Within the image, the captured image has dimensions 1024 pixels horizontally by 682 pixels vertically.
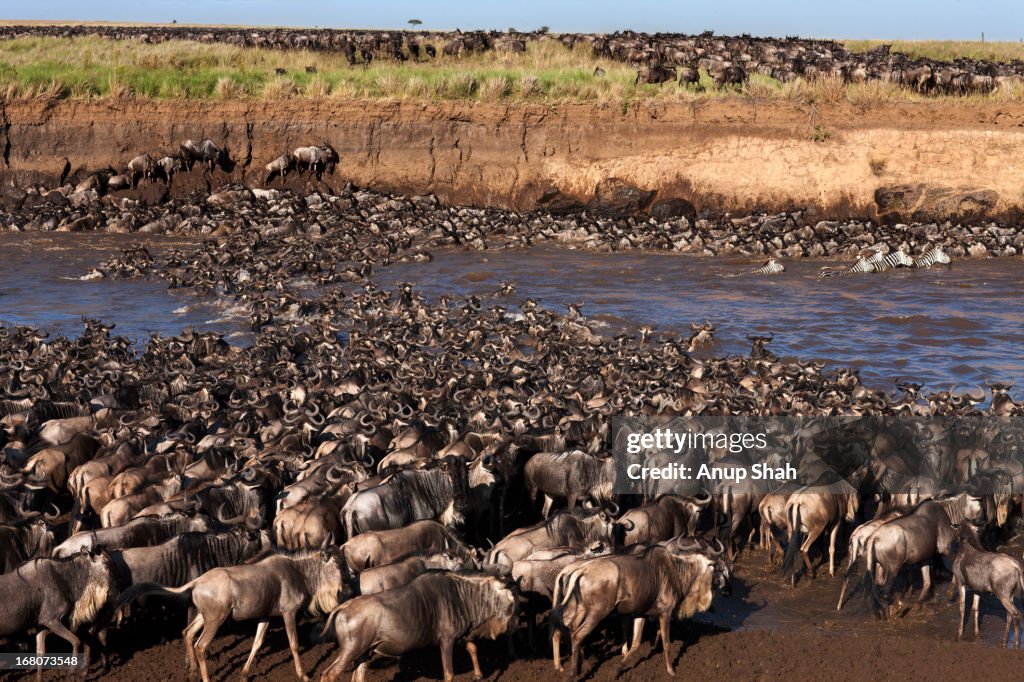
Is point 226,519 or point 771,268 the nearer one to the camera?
point 226,519

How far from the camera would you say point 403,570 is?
338 inches

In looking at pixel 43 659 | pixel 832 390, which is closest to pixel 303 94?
pixel 832 390

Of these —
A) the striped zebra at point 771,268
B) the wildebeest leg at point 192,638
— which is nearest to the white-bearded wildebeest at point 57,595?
the wildebeest leg at point 192,638

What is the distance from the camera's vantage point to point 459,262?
2642 cm

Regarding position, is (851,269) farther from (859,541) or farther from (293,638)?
(293,638)

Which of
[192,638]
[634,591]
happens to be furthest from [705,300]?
[192,638]

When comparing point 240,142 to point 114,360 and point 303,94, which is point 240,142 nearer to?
point 303,94

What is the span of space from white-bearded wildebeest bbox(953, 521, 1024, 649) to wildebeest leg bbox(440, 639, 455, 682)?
4.09 m

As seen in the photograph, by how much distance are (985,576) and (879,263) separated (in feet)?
58.5

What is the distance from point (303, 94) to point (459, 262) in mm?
11248

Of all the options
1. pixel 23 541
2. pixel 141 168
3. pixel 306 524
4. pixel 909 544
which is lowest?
pixel 23 541

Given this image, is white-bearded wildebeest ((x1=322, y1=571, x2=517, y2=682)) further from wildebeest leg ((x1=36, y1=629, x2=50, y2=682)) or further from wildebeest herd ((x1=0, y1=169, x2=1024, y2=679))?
wildebeest leg ((x1=36, y1=629, x2=50, y2=682))

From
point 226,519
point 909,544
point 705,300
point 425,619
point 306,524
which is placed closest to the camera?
point 425,619

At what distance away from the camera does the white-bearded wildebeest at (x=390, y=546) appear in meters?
9.17
